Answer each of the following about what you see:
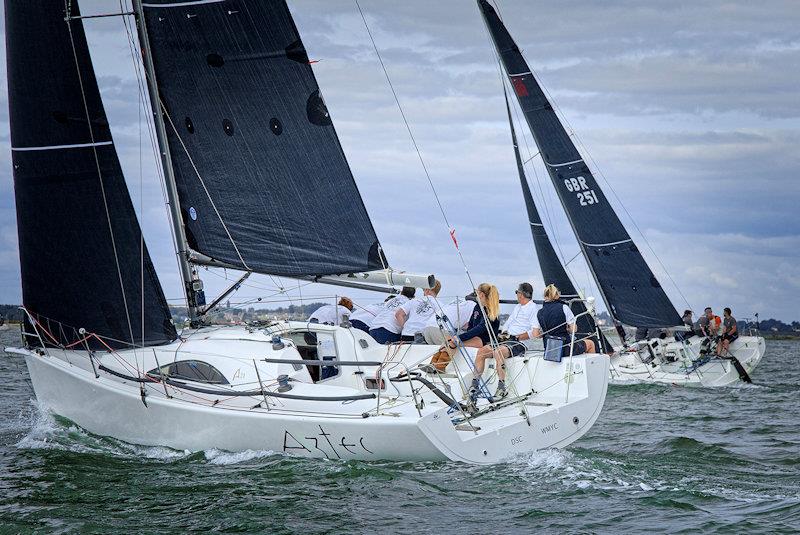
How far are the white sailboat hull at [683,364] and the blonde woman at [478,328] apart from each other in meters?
12.1

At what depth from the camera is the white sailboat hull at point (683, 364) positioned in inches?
911

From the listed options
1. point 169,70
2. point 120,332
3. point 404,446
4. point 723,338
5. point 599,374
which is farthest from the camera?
point 723,338

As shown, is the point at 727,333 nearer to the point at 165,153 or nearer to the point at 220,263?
the point at 220,263

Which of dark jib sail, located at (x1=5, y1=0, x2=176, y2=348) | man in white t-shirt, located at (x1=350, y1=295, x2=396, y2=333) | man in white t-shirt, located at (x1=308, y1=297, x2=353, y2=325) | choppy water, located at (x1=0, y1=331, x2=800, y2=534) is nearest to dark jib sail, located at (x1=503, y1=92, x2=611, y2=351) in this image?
man in white t-shirt, located at (x1=308, y1=297, x2=353, y2=325)

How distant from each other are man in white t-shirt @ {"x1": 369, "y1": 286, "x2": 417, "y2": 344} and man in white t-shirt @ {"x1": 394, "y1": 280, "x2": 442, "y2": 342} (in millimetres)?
72

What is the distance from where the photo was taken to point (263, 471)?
948cm

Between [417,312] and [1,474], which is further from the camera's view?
[417,312]

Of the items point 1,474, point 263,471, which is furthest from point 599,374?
point 1,474

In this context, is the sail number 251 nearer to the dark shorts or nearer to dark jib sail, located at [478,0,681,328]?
dark jib sail, located at [478,0,681,328]

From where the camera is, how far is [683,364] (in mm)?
23484

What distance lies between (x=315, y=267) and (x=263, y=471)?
3.67m

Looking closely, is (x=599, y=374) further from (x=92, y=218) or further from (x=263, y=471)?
(x=92, y=218)

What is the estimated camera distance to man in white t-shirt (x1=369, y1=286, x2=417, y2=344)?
499 inches

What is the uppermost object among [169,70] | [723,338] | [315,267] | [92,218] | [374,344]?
[169,70]
